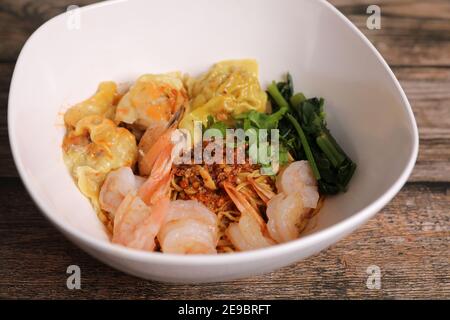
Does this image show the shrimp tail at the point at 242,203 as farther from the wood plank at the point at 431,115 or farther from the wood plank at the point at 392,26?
the wood plank at the point at 392,26

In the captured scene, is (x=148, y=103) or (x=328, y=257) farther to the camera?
(x=148, y=103)

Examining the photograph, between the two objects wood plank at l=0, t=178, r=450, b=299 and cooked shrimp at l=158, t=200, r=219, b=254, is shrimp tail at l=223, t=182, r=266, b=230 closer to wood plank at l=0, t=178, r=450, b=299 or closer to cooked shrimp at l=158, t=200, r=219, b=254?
cooked shrimp at l=158, t=200, r=219, b=254

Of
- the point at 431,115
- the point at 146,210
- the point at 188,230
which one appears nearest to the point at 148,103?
the point at 146,210

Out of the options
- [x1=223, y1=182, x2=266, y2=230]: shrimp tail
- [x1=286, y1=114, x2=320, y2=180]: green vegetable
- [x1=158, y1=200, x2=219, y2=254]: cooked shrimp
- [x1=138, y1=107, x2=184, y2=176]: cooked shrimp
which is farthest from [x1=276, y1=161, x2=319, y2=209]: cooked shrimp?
[x1=138, y1=107, x2=184, y2=176]: cooked shrimp

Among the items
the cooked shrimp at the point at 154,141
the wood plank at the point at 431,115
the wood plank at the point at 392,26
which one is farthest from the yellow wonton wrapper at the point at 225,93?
the wood plank at the point at 392,26

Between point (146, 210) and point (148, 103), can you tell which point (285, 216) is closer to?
point (146, 210)

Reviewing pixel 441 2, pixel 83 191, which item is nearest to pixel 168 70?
pixel 83 191
